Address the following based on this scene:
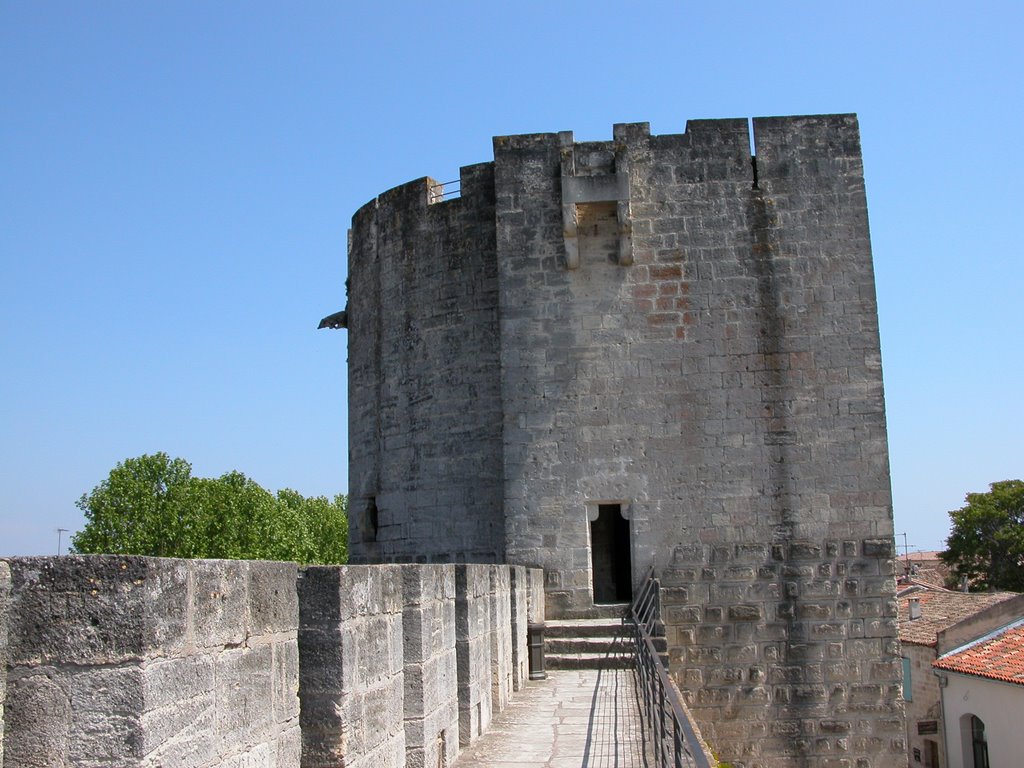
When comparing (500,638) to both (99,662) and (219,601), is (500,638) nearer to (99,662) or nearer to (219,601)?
(219,601)

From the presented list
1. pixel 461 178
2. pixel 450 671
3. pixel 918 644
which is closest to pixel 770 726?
pixel 450 671

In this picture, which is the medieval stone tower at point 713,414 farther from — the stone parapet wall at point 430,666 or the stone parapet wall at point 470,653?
the stone parapet wall at point 430,666

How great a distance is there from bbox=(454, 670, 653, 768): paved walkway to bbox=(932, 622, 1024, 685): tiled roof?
12.9m

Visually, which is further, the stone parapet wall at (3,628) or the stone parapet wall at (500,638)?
the stone parapet wall at (500,638)

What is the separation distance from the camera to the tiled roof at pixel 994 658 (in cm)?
1849

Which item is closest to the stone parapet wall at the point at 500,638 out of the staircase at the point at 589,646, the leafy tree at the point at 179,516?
the staircase at the point at 589,646

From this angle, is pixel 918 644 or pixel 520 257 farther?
pixel 918 644

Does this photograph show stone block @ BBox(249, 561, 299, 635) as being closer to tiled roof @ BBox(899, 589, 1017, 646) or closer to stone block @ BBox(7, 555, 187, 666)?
stone block @ BBox(7, 555, 187, 666)

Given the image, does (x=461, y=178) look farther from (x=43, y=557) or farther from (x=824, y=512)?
(x=43, y=557)

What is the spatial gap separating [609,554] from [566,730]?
5.27 meters

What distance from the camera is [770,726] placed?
978cm

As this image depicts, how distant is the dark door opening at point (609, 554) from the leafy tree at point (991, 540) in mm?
31285

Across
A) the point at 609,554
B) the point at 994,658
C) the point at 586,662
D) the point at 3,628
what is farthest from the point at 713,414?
the point at 994,658

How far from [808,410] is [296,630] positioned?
8057mm
